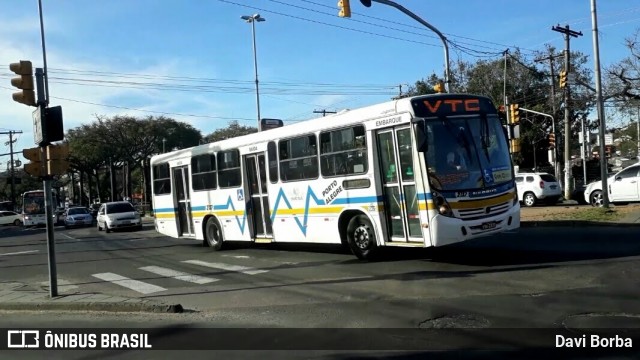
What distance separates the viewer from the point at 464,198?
10.2 metres

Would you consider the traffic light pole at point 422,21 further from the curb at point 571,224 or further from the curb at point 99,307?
the curb at point 99,307

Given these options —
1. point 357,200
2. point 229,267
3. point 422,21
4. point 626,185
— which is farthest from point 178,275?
point 626,185

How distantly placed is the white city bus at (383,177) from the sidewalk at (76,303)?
4.43 metres

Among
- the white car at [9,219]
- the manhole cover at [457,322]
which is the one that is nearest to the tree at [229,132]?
the white car at [9,219]

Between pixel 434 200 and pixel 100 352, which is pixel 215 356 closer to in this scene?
pixel 100 352

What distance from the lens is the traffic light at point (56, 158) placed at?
34.1ft

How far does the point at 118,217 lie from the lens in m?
32.2

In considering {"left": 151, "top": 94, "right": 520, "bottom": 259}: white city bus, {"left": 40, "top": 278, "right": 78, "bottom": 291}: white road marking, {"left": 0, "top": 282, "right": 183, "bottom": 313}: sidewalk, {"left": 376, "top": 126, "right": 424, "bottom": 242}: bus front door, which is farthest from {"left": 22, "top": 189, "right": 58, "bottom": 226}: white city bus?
{"left": 376, "top": 126, "right": 424, "bottom": 242}: bus front door

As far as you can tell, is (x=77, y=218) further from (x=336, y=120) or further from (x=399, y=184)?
(x=399, y=184)

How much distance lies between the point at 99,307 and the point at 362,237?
5216 millimetres

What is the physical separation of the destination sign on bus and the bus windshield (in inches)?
5.4

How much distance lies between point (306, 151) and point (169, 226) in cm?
761

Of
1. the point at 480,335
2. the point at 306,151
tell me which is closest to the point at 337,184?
the point at 306,151

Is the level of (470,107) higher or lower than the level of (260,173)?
higher
